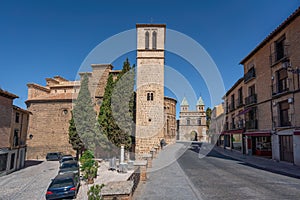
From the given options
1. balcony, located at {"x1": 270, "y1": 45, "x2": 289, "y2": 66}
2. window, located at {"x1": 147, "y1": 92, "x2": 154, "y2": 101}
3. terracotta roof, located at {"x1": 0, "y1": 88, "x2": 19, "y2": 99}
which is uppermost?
balcony, located at {"x1": 270, "y1": 45, "x2": 289, "y2": 66}

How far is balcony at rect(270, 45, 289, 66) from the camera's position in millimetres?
18078

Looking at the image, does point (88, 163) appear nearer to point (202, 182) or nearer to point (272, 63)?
point (202, 182)

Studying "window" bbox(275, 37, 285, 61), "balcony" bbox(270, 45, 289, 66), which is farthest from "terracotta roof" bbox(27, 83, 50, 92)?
"window" bbox(275, 37, 285, 61)

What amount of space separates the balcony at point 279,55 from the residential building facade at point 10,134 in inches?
996

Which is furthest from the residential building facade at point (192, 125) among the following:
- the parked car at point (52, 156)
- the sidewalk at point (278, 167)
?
the sidewalk at point (278, 167)

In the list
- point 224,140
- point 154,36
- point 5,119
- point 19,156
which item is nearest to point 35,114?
point 19,156

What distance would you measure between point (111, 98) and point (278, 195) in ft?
68.0

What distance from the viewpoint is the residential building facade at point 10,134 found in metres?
18.2

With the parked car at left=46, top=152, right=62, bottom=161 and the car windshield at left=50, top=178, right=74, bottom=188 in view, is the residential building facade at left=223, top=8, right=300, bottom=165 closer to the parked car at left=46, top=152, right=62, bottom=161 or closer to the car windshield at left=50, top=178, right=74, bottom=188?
the car windshield at left=50, top=178, right=74, bottom=188

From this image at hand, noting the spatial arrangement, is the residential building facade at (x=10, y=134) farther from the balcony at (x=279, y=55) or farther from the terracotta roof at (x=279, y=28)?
the terracotta roof at (x=279, y=28)

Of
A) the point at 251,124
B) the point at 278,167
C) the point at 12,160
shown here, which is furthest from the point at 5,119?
the point at 251,124

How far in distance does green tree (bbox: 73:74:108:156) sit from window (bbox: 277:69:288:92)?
1972 cm

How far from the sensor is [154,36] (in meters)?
29.0

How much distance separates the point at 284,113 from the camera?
61.5ft
